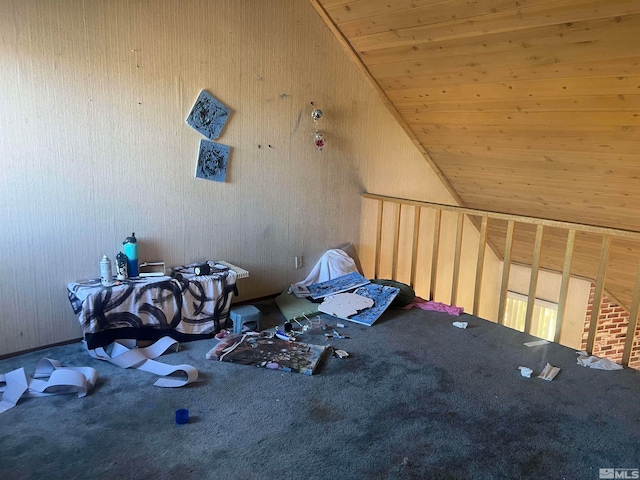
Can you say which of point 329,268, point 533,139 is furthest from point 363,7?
point 329,268

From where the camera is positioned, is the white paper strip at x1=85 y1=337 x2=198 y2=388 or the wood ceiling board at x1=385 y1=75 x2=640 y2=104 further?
the wood ceiling board at x1=385 y1=75 x2=640 y2=104

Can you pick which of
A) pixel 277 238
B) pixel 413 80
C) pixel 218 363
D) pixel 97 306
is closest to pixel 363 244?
pixel 277 238

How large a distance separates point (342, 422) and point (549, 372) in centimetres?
130

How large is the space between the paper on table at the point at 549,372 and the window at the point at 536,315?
9.36 ft

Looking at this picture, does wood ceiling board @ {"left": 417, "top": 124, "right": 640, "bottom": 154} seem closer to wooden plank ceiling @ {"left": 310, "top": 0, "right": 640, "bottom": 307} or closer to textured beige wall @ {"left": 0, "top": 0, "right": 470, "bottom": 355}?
wooden plank ceiling @ {"left": 310, "top": 0, "right": 640, "bottom": 307}

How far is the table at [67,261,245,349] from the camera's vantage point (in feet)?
8.79

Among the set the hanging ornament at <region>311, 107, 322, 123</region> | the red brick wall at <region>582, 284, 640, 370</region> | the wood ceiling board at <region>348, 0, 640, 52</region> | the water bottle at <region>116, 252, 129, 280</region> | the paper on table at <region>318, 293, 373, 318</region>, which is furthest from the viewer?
the red brick wall at <region>582, 284, 640, 370</region>

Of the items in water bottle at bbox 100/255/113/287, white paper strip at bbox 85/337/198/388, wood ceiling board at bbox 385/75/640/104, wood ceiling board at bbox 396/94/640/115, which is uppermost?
wood ceiling board at bbox 385/75/640/104

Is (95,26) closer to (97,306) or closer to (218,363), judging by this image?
(97,306)

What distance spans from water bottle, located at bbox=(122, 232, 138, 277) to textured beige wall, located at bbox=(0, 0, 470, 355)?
0.27ft

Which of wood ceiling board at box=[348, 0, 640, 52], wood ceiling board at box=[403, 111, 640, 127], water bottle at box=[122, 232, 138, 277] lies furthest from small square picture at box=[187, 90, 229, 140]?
wood ceiling board at box=[403, 111, 640, 127]

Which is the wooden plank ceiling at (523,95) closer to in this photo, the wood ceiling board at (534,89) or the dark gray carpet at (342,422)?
the wood ceiling board at (534,89)

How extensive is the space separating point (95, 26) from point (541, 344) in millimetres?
3344

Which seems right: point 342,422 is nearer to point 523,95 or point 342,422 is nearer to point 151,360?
point 151,360
